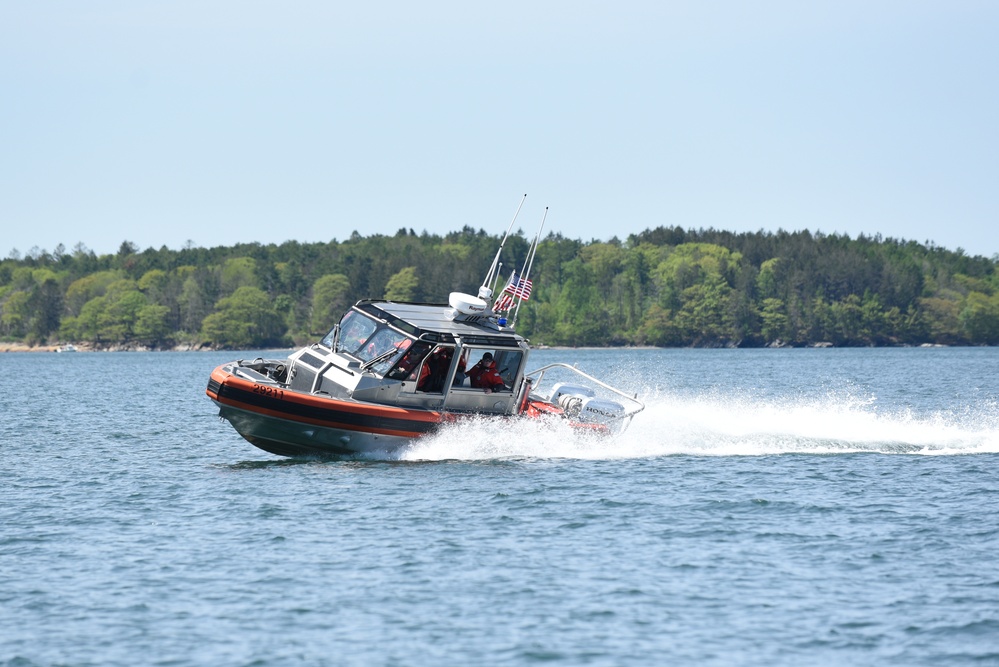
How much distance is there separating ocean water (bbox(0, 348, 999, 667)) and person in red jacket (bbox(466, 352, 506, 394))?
0.73 metres

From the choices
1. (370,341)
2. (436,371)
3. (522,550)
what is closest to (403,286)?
(370,341)

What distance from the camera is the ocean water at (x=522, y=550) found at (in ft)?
38.7

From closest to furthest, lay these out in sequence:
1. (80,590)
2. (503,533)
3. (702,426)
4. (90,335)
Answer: (80,590) < (503,533) < (702,426) < (90,335)

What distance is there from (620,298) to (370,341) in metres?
140

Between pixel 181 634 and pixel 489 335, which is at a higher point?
pixel 489 335

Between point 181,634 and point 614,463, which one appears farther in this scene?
point 614,463

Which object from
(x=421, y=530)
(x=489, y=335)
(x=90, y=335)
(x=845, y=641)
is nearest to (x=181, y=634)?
(x=421, y=530)

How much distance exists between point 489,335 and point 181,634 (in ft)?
35.6

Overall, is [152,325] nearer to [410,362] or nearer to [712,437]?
[712,437]

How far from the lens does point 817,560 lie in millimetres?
14930

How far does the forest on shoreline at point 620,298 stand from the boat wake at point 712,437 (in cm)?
11267

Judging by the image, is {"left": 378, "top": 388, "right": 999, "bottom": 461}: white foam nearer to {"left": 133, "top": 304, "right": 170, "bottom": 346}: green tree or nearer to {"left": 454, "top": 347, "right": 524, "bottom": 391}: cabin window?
{"left": 454, "top": 347, "right": 524, "bottom": 391}: cabin window

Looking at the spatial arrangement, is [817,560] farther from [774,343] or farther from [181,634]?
[774,343]

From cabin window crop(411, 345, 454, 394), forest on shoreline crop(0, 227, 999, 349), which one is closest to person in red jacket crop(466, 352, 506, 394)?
cabin window crop(411, 345, 454, 394)
